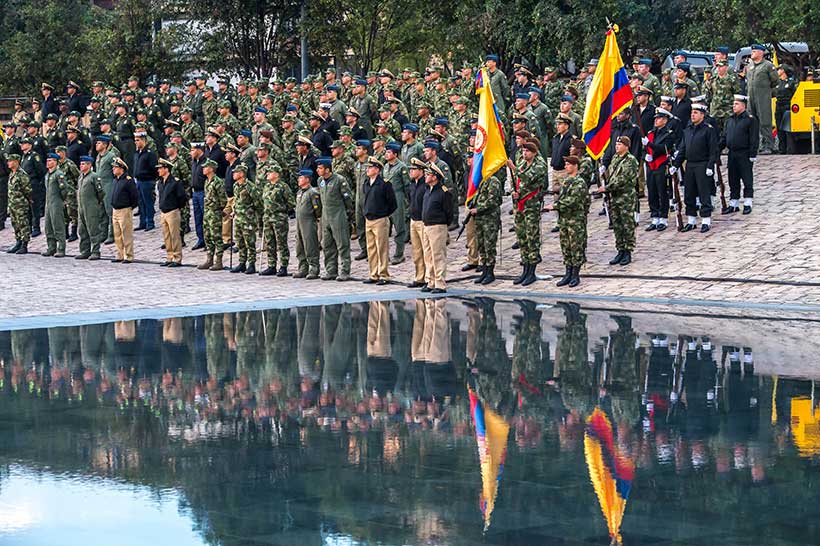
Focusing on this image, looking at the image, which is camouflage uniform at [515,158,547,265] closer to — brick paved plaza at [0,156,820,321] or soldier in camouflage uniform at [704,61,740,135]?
brick paved plaza at [0,156,820,321]

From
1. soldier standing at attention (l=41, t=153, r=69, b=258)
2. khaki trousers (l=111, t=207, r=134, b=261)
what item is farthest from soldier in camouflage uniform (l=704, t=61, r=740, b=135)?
soldier standing at attention (l=41, t=153, r=69, b=258)

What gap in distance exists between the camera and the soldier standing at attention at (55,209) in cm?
2767

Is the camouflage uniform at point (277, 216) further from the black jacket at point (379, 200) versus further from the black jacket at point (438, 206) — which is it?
the black jacket at point (438, 206)

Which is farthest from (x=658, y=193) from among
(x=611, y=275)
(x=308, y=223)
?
(x=308, y=223)

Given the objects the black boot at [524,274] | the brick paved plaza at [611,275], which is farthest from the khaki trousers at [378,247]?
the black boot at [524,274]

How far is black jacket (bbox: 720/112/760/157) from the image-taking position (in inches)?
859

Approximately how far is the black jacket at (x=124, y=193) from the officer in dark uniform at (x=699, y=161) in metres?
9.73

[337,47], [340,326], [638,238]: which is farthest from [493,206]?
[337,47]

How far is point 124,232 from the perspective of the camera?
84.2 ft

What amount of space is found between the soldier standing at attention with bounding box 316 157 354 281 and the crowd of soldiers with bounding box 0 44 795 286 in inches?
1.1

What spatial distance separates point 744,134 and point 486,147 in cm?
406

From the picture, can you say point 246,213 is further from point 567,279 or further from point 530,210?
point 567,279

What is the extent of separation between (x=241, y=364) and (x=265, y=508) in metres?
5.56

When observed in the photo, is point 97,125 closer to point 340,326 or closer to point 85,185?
point 85,185
